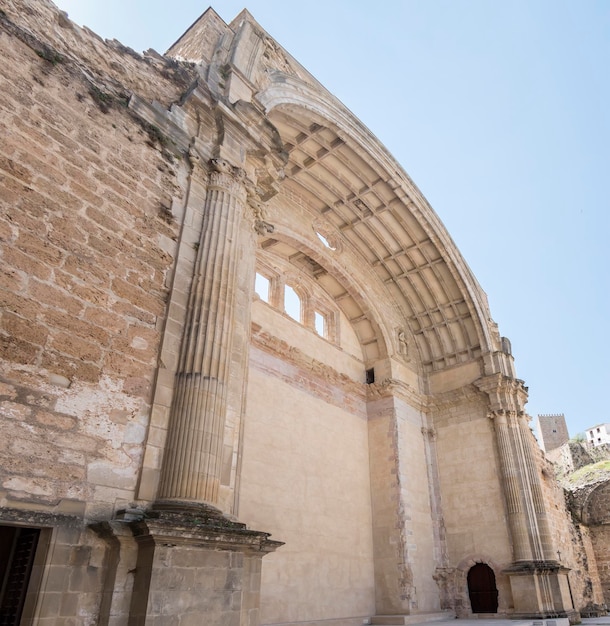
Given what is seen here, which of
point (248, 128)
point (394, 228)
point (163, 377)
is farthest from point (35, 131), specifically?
point (394, 228)

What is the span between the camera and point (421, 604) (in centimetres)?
1334

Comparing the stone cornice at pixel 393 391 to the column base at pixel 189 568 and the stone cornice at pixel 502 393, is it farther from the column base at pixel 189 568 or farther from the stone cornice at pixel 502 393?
the column base at pixel 189 568

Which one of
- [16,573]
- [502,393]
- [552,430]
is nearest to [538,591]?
[502,393]

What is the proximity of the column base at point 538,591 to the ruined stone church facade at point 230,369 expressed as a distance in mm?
52

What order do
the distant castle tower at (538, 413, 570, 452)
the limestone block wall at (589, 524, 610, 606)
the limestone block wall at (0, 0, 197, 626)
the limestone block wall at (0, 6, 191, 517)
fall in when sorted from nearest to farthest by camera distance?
1. the limestone block wall at (0, 0, 197, 626)
2. the limestone block wall at (0, 6, 191, 517)
3. the limestone block wall at (589, 524, 610, 606)
4. the distant castle tower at (538, 413, 570, 452)

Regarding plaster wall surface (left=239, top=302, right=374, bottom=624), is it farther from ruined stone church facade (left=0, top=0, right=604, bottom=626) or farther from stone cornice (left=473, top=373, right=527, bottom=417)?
stone cornice (left=473, top=373, right=527, bottom=417)

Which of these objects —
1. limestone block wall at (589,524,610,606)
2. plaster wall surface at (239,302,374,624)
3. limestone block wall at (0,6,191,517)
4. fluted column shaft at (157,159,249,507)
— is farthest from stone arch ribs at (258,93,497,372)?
limestone block wall at (589,524,610,606)

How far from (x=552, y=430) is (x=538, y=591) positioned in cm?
4993

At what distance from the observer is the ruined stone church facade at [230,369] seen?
4770mm

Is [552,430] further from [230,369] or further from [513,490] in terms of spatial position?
[230,369]

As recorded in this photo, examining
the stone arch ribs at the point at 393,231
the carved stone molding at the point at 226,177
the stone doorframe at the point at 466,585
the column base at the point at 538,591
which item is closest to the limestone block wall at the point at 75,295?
the carved stone molding at the point at 226,177

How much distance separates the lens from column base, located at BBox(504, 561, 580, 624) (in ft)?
42.3

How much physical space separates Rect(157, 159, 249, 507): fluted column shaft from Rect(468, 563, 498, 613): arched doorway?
11.4 meters

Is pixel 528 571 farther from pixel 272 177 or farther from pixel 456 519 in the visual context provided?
pixel 272 177
